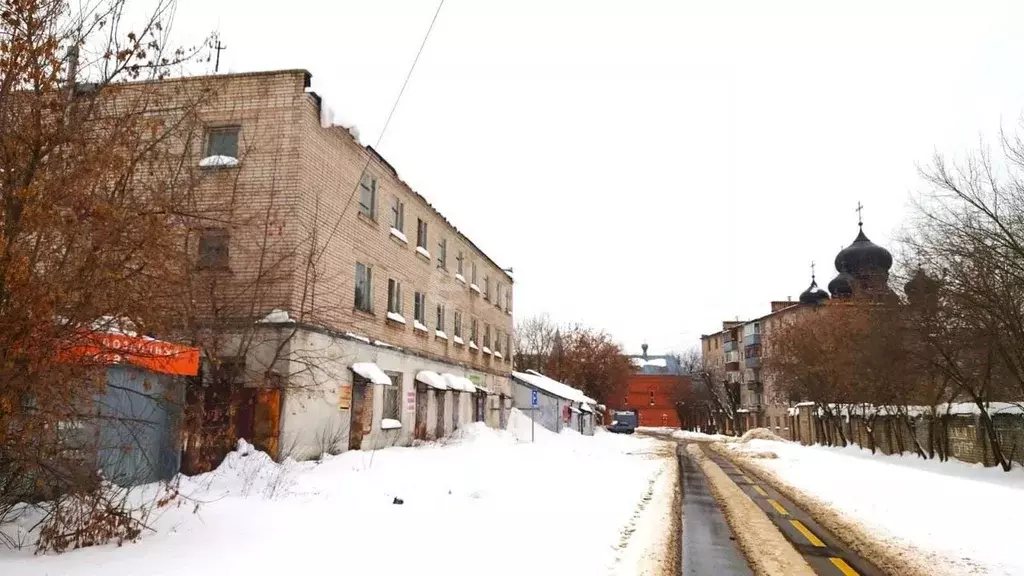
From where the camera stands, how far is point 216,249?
15.9 meters

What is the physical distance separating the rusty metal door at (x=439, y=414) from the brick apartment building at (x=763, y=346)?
34.1m

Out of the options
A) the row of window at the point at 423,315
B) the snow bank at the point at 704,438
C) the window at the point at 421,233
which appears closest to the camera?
the row of window at the point at 423,315

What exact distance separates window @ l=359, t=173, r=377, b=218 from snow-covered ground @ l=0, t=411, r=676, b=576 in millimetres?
7854

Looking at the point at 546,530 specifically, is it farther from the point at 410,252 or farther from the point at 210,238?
the point at 410,252

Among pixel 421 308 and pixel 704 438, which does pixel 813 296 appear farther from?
pixel 421 308

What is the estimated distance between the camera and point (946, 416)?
25828 mm

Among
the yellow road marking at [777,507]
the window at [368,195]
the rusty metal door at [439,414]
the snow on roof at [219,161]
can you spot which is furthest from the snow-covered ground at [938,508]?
the snow on roof at [219,161]

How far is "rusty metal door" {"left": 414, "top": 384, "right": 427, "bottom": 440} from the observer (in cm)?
2330

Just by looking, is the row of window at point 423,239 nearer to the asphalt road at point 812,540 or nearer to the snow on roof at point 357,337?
the snow on roof at point 357,337

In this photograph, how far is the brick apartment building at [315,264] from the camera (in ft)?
51.7

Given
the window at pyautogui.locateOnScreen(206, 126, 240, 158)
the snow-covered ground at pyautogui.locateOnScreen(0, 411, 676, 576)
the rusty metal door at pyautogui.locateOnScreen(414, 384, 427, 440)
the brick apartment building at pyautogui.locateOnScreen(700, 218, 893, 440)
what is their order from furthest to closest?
the brick apartment building at pyautogui.locateOnScreen(700, 218, 893, 440)
the rusty metal door at pyautogui.locateOnScreen(414, 384, 427, 440)
the window at pyautogui.locateOnScreen(206, 126, 240, 158)
the snow-covered ground at pyautogui.locateOnScreen(0, 411, 676, 576)

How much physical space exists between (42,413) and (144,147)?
103 inches

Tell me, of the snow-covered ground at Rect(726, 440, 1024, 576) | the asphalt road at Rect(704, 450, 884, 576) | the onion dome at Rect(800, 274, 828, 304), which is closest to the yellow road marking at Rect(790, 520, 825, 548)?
the asphalt road at Rect(704, 450, 884, 576)

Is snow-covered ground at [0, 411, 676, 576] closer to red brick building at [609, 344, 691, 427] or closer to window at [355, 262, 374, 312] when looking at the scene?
window at [355, 262, 374, 312]
